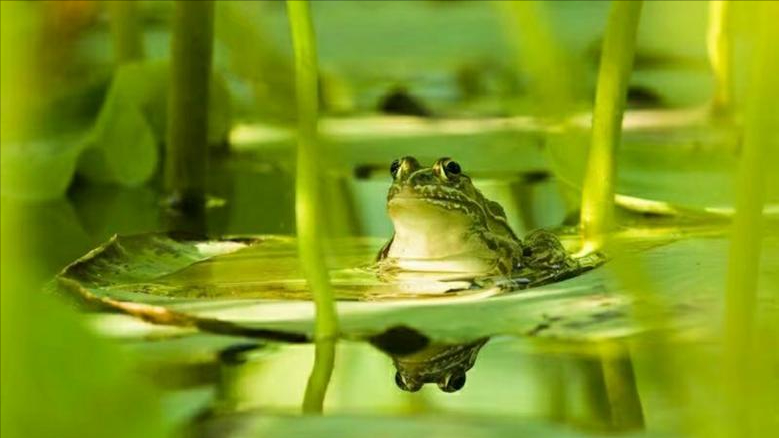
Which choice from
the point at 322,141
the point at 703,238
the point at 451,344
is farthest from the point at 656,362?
the point at 322,141

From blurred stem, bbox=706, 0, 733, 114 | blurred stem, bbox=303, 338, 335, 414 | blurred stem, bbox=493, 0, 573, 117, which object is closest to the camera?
blurred stem, bbox=493, 0, 573, 117

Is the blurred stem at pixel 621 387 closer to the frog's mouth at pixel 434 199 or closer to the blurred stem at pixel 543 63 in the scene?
the blurred stem at pixel 543 63

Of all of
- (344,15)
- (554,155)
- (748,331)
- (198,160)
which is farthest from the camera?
(344,15)

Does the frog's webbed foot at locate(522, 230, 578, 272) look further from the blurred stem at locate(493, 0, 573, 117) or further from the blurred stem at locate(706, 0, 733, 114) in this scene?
the blurred stem at locate(493, 0, 573, 117)

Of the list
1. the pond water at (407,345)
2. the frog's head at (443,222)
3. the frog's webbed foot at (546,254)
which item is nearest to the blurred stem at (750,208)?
the pond water at (407,345)

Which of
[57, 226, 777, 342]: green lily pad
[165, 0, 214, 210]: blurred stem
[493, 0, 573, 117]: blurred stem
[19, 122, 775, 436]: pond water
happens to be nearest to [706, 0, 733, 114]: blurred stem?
[19, 122, 775, 436]: pond water

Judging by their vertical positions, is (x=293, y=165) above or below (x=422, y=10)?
below

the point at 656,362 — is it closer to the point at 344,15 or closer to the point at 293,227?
the point at 293,227

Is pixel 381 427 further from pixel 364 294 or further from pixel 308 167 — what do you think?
pixel 364 294
